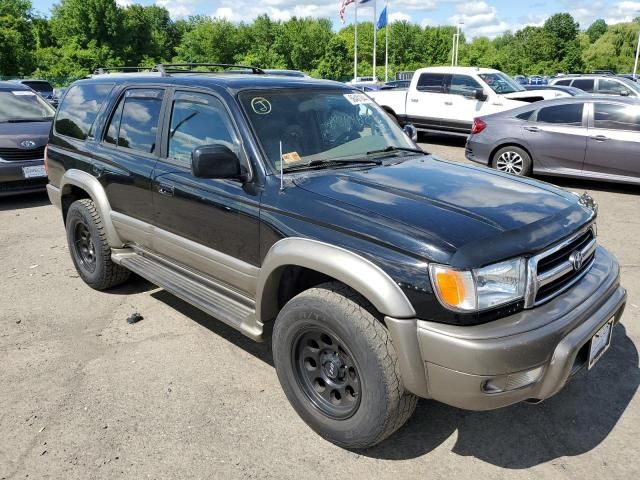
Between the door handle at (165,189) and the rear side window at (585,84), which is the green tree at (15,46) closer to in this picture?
the rear side window at (585,84)

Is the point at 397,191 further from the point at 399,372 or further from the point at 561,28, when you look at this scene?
the point at 561,28

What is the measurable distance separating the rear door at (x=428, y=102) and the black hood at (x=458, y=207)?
31.4 ft

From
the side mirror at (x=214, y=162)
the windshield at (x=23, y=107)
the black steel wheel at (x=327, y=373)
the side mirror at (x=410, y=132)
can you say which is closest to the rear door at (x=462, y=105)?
the side mirror at (x=410, y=132)

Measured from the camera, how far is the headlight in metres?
2.29

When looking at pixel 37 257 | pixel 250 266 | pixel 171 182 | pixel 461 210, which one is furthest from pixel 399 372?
pixel 37 257

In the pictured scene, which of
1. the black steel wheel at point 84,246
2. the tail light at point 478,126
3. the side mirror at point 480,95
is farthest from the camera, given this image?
the side mirror at point 480,95

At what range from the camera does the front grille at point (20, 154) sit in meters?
7.93

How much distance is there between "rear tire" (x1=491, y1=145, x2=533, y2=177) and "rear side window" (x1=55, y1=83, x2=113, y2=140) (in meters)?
6.60

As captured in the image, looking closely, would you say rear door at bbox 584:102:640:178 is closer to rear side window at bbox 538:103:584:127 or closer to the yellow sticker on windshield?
rear side window at bbox 538:103:584:127

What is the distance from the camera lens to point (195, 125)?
3609 mm

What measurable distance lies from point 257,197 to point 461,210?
1145mm

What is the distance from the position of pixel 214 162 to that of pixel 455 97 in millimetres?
10460

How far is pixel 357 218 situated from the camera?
2596 mm

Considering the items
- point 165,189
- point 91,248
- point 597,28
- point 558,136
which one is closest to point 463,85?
point 558,136
